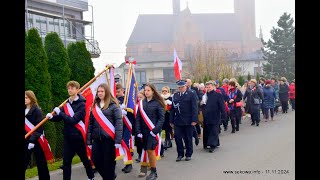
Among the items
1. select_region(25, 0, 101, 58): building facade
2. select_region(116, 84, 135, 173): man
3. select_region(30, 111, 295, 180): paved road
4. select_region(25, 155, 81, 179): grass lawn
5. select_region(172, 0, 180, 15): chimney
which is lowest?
select_region(25, 155, 81, 179): grass lawn

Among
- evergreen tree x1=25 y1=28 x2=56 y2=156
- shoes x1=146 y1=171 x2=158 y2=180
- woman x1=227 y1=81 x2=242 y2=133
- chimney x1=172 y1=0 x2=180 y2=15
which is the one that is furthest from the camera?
chimney x1=172 y1=0 x2=180 y2=15

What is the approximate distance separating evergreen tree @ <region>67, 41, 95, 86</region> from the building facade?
13537 millimetres

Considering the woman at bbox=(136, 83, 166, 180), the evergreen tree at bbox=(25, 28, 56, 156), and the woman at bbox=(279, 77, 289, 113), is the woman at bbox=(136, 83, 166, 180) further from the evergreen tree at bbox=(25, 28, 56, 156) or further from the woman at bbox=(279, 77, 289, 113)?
the woman at bbox=(279, 77, 289, 113)

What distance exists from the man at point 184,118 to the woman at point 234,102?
213 inches

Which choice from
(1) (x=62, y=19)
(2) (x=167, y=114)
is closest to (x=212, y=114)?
(2) (x=167, y=114)

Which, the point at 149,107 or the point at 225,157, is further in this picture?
the point at 225,157

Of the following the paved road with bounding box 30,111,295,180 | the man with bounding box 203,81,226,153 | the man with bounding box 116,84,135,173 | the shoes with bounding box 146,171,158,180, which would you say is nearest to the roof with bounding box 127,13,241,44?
the paved road with bounding box 30,111,295,180

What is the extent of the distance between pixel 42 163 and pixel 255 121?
13.0 meters

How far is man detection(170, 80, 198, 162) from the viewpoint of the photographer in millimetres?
10422

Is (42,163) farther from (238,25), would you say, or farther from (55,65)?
(238,25)

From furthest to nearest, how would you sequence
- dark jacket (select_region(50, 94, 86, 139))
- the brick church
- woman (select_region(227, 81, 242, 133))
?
the brick church
woman (select_region(227, 81, 242, 133))
dark jacket (select_region(50, 94, 86, 139))

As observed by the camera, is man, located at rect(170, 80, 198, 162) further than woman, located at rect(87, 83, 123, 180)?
Yes
